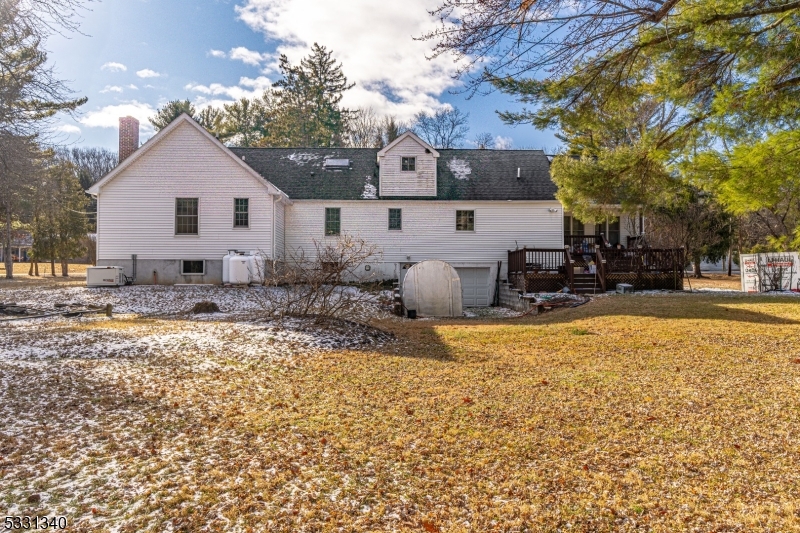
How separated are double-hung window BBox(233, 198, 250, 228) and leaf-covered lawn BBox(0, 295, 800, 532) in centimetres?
1328

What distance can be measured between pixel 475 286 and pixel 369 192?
663 centimetres

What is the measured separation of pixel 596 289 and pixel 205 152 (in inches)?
653

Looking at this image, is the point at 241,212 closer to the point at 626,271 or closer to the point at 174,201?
the point at 174,201

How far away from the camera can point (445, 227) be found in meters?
22.8

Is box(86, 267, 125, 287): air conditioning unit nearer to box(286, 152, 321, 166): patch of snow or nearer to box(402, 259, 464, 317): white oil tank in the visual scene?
box(286, 152, 321, 166): patch of snow

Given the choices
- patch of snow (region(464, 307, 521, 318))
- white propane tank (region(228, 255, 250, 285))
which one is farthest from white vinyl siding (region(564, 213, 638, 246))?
white propane tank (region(228, 255, 250, 285))

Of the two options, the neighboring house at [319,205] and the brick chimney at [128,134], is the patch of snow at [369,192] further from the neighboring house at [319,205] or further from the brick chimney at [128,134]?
the brick chimney at [128,134]

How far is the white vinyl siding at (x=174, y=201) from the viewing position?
66.3ft

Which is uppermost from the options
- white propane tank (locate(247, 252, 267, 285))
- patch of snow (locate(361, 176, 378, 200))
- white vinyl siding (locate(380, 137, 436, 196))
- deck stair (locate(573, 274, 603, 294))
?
white vinyl siding (locate(380, 137, 436, 196))

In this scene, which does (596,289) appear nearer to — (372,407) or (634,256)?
(634,256)

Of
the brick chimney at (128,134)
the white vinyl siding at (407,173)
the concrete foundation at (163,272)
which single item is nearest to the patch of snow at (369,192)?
the white vinyl siding at (407,173)

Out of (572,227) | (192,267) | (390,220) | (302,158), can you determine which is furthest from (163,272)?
(572,227)

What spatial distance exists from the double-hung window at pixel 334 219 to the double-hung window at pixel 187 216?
559cm

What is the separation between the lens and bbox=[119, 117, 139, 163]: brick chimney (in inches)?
920
